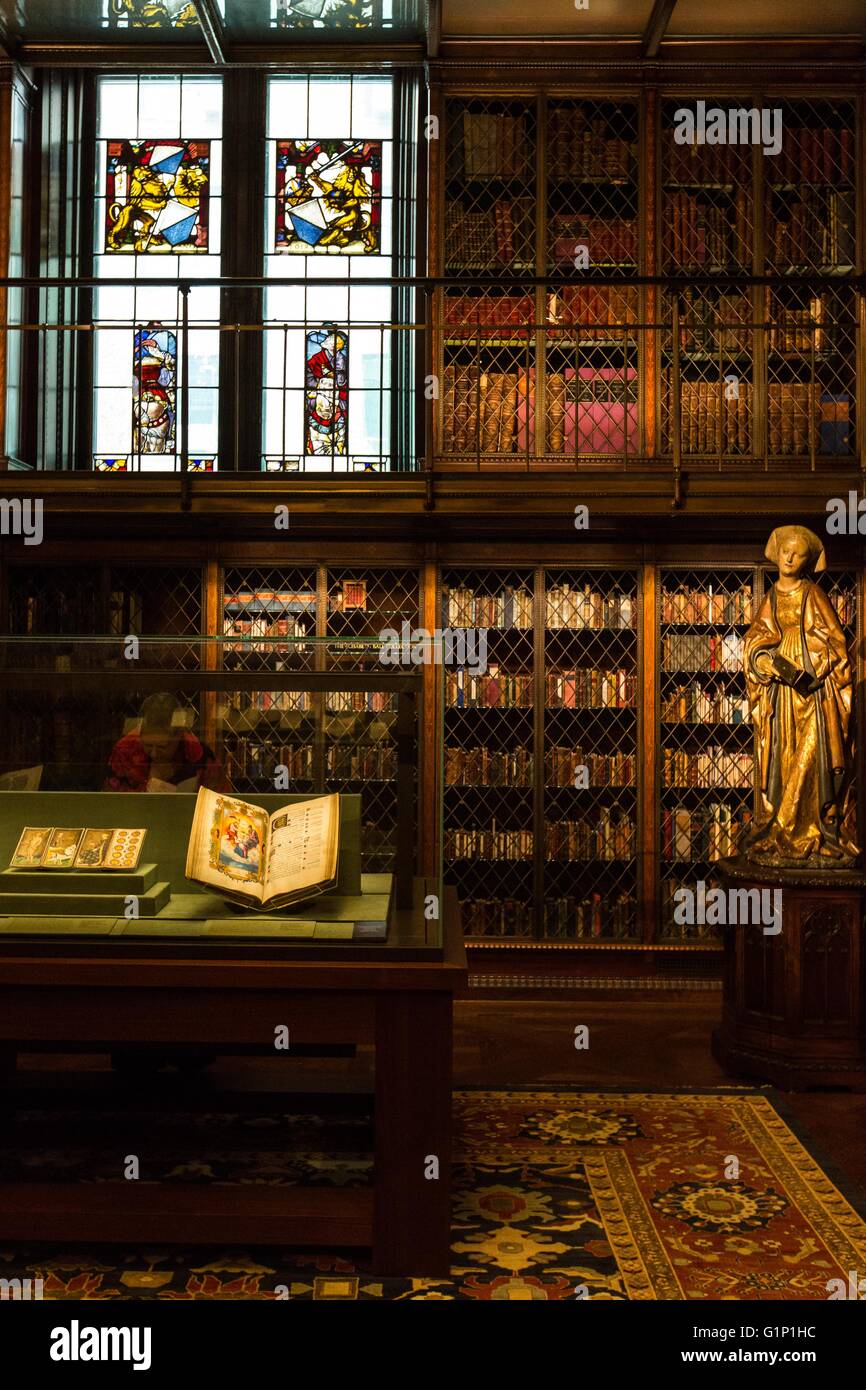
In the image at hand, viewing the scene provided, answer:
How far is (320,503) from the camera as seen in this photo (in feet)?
20.5

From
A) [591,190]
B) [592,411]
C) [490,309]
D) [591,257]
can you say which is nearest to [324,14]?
[591,190]

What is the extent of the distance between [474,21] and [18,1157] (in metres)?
6.21

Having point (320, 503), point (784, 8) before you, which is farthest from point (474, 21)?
point (320, 503)

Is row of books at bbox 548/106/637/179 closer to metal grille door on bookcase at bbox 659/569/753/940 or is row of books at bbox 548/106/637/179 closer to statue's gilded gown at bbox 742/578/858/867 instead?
metal grille door on bookcase at bbox 659/569/753/940

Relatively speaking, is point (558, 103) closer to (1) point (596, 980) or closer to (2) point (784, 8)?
(2) point (784, 8)

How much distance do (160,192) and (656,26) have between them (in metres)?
3.10

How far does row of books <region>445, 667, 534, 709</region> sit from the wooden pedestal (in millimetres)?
2054

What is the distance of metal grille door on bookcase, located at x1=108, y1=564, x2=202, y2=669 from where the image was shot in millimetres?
6723

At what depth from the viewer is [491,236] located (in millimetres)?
6930

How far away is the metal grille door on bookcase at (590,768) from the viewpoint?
260 inches

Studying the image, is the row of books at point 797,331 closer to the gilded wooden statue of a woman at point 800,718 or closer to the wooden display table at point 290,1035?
the gilded wooden statue of a woman at point 800,718

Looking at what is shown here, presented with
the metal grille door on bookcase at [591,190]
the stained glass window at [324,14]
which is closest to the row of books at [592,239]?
the metal grille door on bookcase at [591,190]

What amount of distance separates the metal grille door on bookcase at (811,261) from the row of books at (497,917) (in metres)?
2.91

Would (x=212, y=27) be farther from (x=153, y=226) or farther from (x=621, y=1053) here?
(x=621, y=1053)
